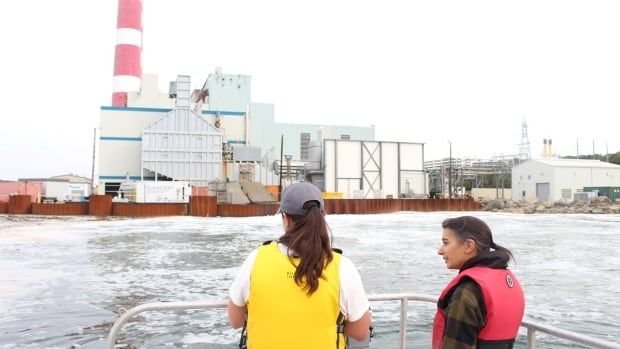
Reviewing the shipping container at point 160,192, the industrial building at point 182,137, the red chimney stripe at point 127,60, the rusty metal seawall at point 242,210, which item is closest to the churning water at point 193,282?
the rusty metal seawall at point 242,210

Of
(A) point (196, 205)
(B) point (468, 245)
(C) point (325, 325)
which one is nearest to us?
(C) point (325, 325)

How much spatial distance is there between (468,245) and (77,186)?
37062 mm

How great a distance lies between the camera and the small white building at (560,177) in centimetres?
4797

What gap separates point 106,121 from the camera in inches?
1564

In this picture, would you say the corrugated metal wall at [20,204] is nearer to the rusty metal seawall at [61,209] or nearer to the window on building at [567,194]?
the rusty metal seawall at [61,209]

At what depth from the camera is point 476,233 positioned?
2.02 metres

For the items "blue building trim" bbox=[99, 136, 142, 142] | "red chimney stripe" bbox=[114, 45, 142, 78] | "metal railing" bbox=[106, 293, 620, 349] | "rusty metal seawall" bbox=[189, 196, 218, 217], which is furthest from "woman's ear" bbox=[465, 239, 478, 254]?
"red chimney stripe" bbox=[114, 45, 142, 78]

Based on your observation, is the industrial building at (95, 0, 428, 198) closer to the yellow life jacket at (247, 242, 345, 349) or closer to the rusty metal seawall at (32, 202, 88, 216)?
the rusty metal seawall at (32, 202, 88, 216)

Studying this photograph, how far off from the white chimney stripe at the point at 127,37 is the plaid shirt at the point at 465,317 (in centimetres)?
4539

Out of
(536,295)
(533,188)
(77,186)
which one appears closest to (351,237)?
(536,295)

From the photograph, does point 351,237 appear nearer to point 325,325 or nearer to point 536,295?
point 536,295

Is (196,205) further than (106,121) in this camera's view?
No

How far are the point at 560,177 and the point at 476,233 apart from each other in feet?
169

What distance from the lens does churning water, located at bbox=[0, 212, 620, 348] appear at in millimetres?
5926
